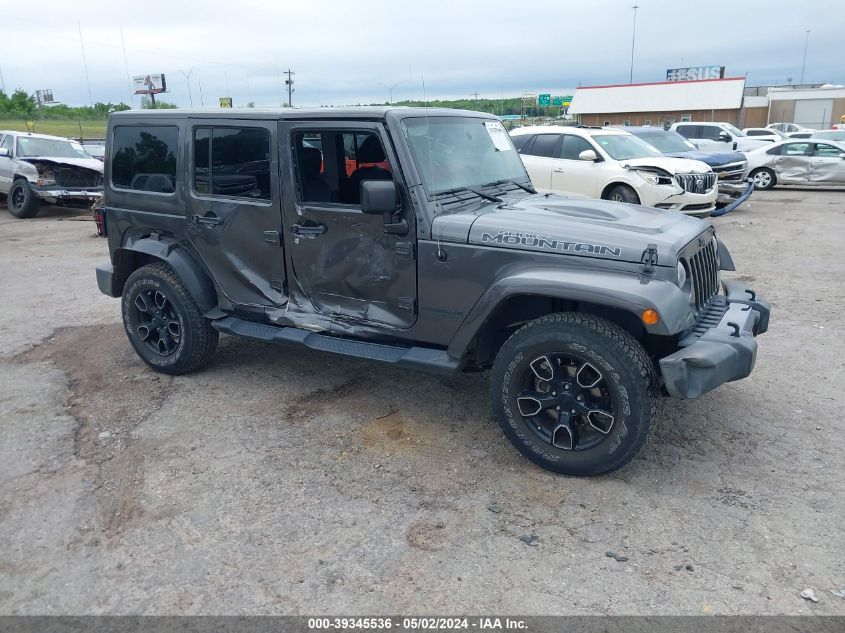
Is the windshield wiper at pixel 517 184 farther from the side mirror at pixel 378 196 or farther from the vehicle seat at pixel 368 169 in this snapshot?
the side mirror at pixel 378 196

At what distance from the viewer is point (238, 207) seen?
4.70 m

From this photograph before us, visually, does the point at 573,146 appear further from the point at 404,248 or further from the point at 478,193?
the point at 404,248

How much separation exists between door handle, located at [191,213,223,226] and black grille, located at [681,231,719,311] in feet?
10.3

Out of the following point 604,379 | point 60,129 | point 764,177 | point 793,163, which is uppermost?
point 60,129

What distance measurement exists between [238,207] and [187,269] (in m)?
0.71

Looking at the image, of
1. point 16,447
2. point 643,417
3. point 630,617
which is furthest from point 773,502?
point 16,447

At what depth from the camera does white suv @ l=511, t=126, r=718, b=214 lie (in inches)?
434

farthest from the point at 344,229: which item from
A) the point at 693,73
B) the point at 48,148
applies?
the point at 693,73

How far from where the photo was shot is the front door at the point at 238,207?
4.59 meters

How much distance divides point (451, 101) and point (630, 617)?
3682mm

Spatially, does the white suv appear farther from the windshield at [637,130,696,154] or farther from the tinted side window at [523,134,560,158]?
the windshield at [637,130,696,154]

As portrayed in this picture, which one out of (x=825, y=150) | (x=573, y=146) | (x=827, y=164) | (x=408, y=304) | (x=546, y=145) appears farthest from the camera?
(x=825, y=150)

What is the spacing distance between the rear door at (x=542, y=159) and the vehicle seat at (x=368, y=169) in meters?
7.59

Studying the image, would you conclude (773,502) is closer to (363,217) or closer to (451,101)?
(363,217)
